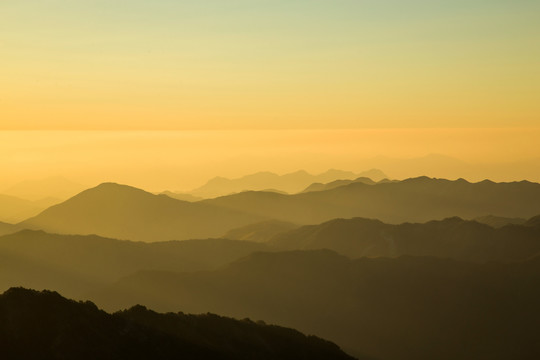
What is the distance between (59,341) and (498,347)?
143 meters

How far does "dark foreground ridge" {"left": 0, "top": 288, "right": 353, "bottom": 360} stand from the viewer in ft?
309

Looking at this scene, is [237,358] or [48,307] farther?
[237,358]

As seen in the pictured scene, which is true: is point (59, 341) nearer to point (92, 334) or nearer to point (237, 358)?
point (92, 334)

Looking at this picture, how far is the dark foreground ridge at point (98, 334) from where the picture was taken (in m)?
94.2

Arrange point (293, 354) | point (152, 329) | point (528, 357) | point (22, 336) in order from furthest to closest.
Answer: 1. point (528, 357)
2. point (293, 354)
3. point (152, 329)
4. point (22, 336)

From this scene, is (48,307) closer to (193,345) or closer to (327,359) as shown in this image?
(193,345)

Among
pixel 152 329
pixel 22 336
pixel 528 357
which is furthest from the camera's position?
pixel 528 357

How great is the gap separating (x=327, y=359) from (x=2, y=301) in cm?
5842

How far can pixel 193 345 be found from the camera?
106 metres

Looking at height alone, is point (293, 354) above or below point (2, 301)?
below

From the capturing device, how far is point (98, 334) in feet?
323

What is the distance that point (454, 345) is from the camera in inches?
7869

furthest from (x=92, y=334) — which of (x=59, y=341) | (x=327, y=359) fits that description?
(x=327, y=359)

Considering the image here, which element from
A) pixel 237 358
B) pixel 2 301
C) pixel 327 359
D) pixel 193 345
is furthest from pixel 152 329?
pixel 327 359
